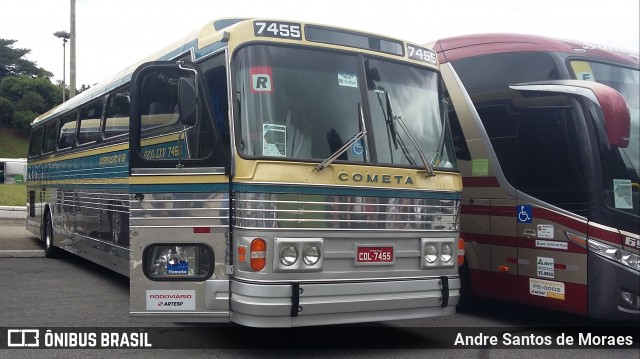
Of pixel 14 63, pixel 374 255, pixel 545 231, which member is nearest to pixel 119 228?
pixel 374 255

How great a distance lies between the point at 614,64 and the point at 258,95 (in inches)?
191

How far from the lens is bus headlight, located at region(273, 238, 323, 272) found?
6.05m

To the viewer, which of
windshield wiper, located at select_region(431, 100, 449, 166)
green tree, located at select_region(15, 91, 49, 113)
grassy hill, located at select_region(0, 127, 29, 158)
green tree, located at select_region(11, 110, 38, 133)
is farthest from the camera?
grassy hill, located at select_region(0, 127, 29, 158)

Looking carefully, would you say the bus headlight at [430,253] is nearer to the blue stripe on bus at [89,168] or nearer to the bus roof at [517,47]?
the bus roof at [517,47]

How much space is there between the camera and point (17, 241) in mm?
16672

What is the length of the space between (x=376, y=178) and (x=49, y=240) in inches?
369

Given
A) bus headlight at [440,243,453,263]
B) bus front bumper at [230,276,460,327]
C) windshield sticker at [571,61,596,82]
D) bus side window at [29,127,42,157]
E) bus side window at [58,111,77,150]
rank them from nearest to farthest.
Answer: bus front bumper at [230,276,460,327], bus headlight at [440,243,453,263], windshield sticker at [571,61,596,82], bus side window at [58,111,77,150], bus side window at [29,127,42,157]

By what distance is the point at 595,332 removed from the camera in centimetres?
826

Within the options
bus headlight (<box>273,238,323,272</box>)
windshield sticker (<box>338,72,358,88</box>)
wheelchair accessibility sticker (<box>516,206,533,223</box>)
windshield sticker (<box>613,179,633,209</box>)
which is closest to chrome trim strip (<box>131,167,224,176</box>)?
bus headlight (<box>273,238,323,272</box>)

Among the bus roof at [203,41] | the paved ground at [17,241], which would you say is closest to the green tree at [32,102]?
the paved ground at [17,241]

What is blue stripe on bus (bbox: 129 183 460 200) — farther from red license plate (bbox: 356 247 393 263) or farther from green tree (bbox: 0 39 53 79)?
green tree (bbox: 0 39 53 79)

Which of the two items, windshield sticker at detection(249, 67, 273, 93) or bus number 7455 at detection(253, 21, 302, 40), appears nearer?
windshield sticker at detection(249, 67, 273, 93)

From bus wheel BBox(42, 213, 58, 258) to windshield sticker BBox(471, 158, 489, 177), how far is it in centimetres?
865

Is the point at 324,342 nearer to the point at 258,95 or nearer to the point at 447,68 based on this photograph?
the point at 258,95
